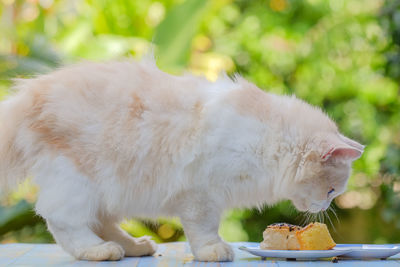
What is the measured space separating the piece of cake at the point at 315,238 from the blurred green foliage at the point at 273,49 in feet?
8.57

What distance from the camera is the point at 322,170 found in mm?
2051

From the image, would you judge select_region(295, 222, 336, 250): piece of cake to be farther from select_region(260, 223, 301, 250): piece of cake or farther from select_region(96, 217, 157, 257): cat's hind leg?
select_region(96, 217, 157, 257): cat's hind leg

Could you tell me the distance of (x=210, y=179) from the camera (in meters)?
2.01

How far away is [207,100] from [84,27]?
3132 millimetres

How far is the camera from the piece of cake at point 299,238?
201cm

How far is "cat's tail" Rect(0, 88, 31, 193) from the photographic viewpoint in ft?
6.74

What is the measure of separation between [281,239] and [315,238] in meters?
0.12

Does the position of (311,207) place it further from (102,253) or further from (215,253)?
(102,253)

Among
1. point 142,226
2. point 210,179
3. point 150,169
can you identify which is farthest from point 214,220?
point 142,226

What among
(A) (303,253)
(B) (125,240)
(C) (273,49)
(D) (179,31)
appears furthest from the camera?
(C) (273,49)

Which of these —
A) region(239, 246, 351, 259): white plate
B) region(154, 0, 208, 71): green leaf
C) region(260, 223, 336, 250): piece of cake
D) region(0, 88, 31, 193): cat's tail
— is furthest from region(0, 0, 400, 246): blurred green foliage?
region(239, 246, 351, 259): white plate

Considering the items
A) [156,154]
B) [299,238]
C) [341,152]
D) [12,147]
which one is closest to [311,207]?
[299,238]

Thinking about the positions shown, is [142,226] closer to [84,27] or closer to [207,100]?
[84,27]

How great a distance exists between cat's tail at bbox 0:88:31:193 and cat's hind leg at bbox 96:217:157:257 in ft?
1.18
